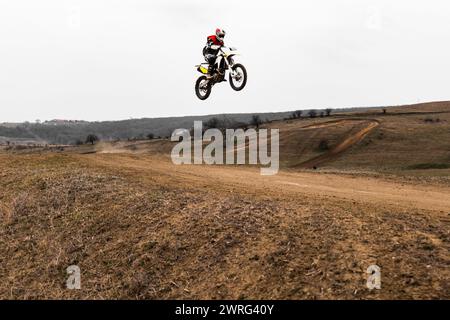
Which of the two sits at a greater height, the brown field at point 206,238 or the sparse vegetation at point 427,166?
the brown field at point 206,238

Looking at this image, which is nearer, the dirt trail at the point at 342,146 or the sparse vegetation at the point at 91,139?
the dirt trail at the point at 342,146

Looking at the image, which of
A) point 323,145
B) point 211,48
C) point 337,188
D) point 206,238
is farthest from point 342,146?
point 206,238

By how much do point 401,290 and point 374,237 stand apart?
2.03 m

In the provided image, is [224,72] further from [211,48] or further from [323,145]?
[323,145]

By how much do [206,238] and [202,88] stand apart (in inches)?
351

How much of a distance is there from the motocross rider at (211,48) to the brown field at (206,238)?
461 cm

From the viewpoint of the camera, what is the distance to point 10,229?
13867 millimetres

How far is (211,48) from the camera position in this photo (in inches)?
639

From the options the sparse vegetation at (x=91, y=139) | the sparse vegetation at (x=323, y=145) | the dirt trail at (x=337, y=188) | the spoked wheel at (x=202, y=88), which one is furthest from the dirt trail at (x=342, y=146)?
the sparse vegetation at (x=91, y=139)

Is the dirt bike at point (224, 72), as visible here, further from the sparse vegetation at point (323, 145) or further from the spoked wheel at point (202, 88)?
the sparse vegetation at point (323, 145)

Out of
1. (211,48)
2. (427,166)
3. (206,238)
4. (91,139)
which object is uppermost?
(211,48)

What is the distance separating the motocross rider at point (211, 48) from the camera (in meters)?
15.4

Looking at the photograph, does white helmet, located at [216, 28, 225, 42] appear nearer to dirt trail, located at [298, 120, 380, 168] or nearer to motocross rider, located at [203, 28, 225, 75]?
motocross rider, located at [203, 28, 225, 75]

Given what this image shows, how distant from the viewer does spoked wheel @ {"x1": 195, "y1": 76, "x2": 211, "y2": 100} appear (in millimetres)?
18344
